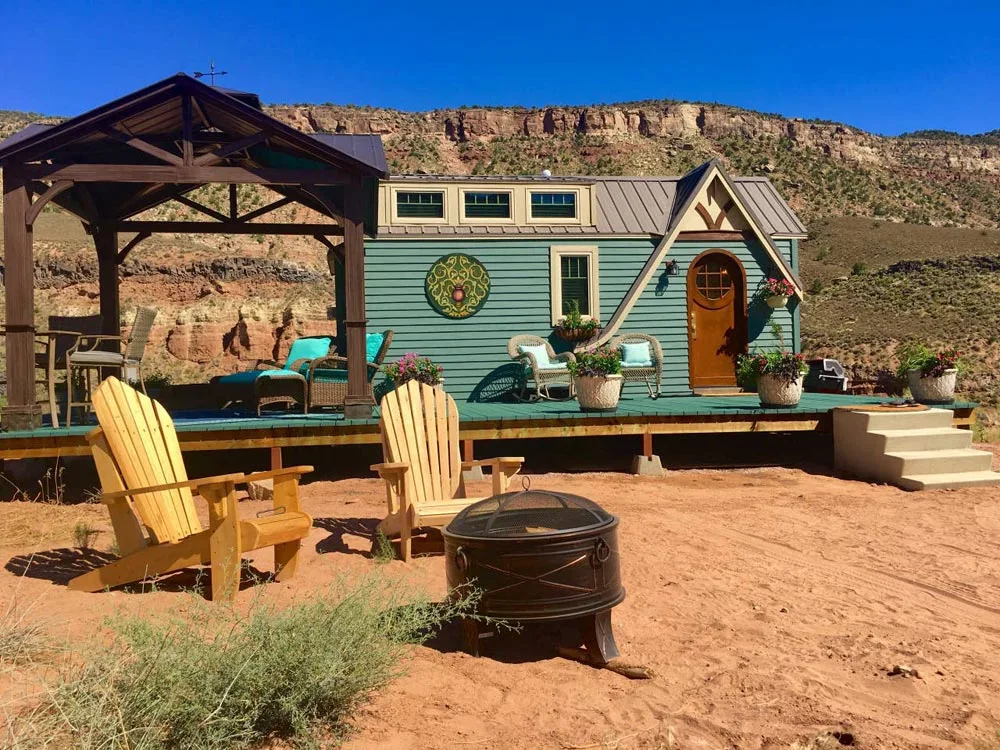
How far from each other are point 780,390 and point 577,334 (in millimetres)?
3034

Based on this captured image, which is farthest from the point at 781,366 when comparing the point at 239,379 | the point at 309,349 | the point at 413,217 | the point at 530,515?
the point at 239,379

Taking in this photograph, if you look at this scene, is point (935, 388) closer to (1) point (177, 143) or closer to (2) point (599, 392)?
(2) point (599, 392)

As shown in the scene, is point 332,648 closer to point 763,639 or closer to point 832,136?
point 763,639

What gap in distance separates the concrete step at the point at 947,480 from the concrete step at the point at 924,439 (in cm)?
39

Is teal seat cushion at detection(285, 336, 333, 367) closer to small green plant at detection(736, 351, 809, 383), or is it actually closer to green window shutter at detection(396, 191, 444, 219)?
green window shutter at detection(396, 191, 444, 219)

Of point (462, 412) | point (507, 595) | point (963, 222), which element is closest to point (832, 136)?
point (963, 222)

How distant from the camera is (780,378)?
363 inches

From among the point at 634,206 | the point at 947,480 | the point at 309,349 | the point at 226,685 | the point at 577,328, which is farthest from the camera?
the point at 634,206

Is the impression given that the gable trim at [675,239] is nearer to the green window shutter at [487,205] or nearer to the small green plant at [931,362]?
the small green plant at [931,362]

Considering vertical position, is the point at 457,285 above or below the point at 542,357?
above

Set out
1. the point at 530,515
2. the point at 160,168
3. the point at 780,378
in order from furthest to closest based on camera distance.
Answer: the point at 780,378, the point at 160,168, the point at 530,515

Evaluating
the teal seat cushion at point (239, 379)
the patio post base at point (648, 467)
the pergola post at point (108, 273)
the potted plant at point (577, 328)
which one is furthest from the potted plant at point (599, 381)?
the pergola post at point (108, 273)

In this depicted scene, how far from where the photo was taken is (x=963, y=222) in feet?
187

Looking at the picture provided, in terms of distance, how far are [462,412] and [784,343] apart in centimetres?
550
